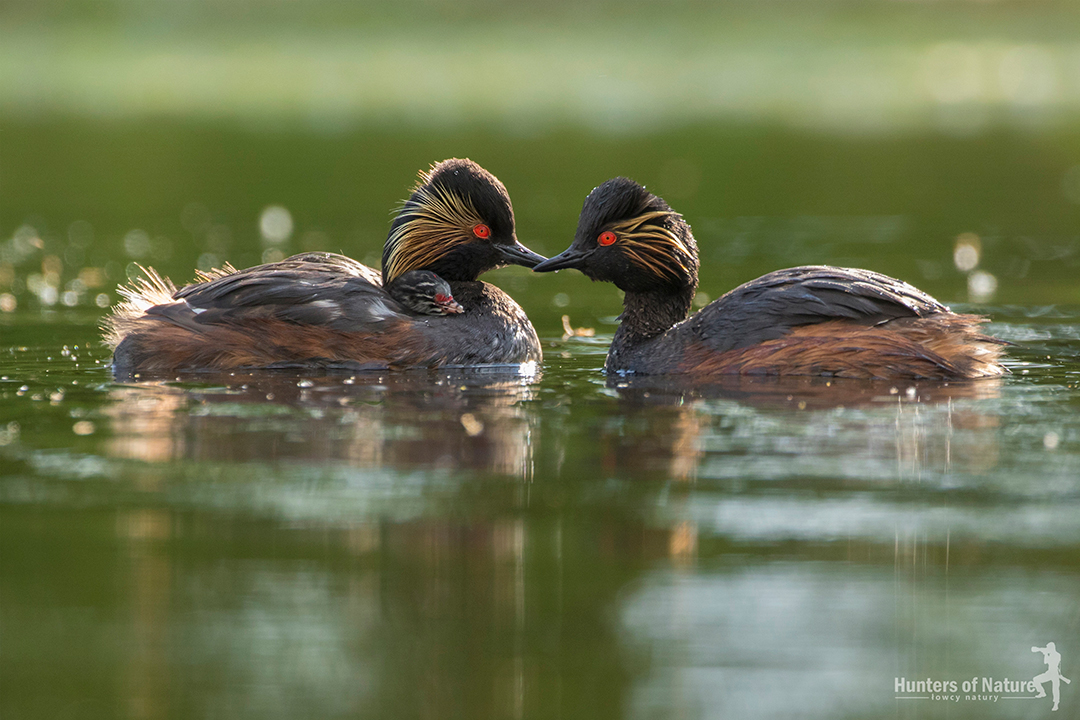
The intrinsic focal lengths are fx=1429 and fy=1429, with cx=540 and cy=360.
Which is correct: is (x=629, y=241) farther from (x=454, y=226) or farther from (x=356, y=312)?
(x=356, y=312)

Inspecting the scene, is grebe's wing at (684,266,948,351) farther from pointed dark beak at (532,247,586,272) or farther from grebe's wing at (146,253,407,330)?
grebe's wing at (146,253,407,330)

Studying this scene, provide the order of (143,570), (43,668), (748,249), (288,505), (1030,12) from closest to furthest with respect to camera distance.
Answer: (43,668) → (143,570) → (288,505) → (748,249) → (1030,12)

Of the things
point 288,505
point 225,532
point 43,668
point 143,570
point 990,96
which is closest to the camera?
point 43,668

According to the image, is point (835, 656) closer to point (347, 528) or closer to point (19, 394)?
point (347, 528)

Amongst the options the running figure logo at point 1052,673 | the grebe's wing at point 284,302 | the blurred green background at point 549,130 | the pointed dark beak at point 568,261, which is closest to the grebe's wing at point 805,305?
the pointed dark beak at point 568,261

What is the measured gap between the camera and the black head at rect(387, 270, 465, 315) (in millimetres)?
10820

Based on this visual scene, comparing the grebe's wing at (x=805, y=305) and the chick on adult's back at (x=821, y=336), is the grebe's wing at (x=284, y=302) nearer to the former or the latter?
the chick on adult's back at (x=821, y=336)

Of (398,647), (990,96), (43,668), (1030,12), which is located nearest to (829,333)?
(398,647)

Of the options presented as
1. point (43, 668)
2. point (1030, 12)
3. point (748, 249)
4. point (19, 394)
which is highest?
point (1030, 12)

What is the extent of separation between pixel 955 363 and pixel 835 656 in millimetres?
4945

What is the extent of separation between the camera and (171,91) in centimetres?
4622

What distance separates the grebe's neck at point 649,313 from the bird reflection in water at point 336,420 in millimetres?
850

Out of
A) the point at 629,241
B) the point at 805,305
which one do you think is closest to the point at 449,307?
the point at 629,241

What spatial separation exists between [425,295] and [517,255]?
788mm
